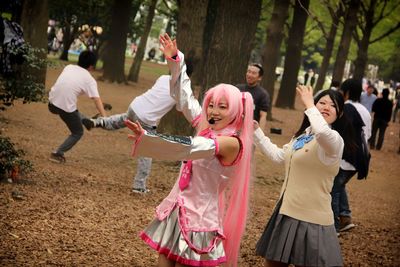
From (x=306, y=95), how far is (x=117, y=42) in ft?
80.5

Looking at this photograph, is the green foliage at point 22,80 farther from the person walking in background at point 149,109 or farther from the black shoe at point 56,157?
the black shoe at point 56,157

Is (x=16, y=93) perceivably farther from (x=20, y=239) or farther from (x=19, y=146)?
(x=19, y=146)

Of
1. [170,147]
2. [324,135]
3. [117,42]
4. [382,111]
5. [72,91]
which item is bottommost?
[72,91]

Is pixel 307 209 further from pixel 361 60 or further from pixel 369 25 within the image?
pixel 369 25

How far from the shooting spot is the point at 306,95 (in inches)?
175

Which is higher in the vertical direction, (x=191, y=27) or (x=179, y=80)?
(x=191, y=27)

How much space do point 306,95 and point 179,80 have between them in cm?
95

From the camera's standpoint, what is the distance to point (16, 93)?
773 cm

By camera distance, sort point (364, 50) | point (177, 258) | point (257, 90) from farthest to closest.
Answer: point (364, 50) → point (257, 90) → point (177, 258)

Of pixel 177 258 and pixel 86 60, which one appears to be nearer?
pixel 177 258

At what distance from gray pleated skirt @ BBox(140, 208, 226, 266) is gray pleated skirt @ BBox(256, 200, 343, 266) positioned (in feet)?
1.81

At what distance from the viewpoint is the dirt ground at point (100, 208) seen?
599 centimetres

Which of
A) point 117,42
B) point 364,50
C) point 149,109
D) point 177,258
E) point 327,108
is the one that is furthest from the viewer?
point 117,42

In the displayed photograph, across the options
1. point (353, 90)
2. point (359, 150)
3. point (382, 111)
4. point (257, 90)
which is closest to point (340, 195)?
point (359, 150)
